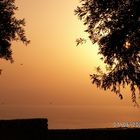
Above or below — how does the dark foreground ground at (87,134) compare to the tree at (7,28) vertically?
below

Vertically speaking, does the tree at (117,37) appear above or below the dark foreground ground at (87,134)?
above

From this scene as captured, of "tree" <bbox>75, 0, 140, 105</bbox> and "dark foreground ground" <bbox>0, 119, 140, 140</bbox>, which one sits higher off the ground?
"tree" <bbox>75, 0, 140, 105</bbox>

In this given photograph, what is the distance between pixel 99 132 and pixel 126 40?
24.0ft

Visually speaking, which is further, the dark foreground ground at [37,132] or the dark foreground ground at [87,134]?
the dark foreground ground at [87,134]

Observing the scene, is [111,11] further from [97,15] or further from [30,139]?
[30,139]

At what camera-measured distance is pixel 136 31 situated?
25969 mm

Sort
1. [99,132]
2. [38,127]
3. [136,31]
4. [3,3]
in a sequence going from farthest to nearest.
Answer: [3,3], [136,31], [99,132], [38,127]

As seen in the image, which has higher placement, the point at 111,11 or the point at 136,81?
the point at 111,11

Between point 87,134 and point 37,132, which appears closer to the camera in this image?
point 37,132

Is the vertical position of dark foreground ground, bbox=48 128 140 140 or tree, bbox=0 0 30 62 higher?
tree, bbox=0 0 30 62

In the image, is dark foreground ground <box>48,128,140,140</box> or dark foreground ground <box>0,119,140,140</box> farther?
dark foreground ground <box>48,128,140,140</box>

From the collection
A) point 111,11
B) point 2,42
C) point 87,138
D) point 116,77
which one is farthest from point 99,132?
point 2,42

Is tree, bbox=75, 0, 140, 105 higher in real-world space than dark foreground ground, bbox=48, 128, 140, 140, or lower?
higher

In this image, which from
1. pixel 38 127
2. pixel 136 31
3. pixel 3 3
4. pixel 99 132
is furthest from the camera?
pixel 3 3
